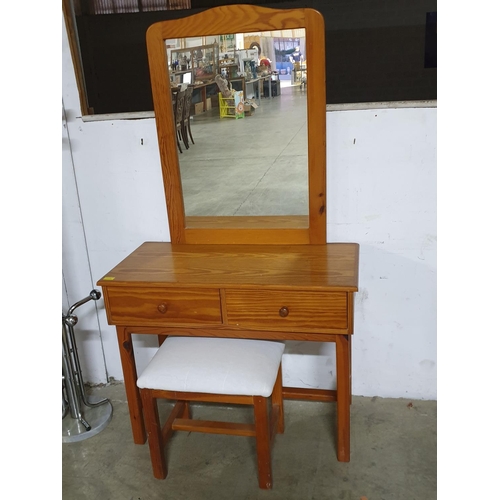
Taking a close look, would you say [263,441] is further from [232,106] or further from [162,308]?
[232,106]

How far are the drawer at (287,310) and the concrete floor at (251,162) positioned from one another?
0.38 m

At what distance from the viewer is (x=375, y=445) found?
188 centimetres

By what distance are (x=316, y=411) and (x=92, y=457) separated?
2.81ft

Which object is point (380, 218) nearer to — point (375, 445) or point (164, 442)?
point (375, 445)

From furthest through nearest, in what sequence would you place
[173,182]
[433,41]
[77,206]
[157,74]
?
[77,206]
[173,182]
[157,74]
[433,41]

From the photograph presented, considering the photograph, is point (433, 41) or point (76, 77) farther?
point (76, 77)

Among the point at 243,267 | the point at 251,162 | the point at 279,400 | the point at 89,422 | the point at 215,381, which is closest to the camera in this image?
the point at 215,381

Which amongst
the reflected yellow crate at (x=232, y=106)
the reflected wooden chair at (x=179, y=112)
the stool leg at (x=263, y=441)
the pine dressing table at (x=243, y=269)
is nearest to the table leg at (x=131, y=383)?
the pine dressing table at (x=243, y=269)

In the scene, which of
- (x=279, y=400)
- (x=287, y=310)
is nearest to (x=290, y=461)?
(x=279, y=400)

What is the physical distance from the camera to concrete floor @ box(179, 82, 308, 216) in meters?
1.72

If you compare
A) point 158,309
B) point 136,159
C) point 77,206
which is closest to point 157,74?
point 136,159

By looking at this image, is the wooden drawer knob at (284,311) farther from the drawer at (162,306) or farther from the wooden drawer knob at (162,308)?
the wooden drawer knob at (162,308)

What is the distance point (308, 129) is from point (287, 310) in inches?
23.4

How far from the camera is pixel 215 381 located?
1584mm
